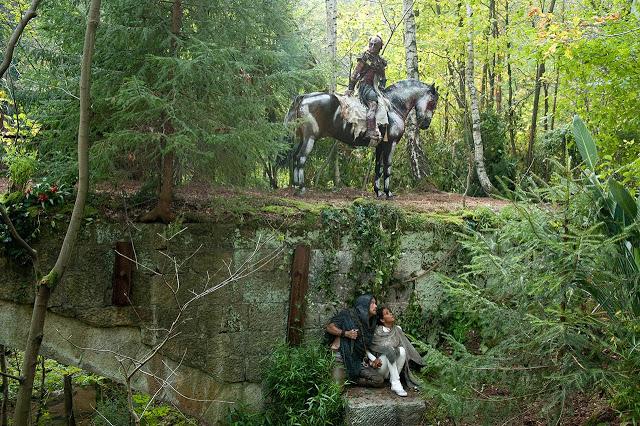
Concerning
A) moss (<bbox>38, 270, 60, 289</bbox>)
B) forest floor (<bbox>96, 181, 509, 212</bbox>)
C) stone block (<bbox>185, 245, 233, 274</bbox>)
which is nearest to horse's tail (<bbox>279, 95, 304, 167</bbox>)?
forest floor (<bbox>96, 181, 509, 212</bbox>)

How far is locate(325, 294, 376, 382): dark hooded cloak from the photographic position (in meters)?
7.27

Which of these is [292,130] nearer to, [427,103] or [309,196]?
[309,196]

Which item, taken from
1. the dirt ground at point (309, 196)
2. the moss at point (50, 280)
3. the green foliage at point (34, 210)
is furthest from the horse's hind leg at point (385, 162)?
the moss at point (50, 280)

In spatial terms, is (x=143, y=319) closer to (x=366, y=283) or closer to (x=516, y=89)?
(x=366, y=283)

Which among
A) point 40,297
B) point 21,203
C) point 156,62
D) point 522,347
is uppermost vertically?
point 156,62

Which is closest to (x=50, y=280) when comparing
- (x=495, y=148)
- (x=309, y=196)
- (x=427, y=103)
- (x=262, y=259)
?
(x=262, y=259)

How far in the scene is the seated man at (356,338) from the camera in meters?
7.29

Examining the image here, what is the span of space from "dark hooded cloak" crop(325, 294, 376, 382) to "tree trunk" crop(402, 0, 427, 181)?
170 inches

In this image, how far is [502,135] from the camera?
12180mm

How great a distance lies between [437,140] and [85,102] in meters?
9.60

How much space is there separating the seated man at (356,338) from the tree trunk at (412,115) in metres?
4.31

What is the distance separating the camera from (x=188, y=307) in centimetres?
713

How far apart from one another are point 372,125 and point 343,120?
0.44 metres

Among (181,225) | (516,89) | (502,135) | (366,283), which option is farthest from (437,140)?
(181,225)
